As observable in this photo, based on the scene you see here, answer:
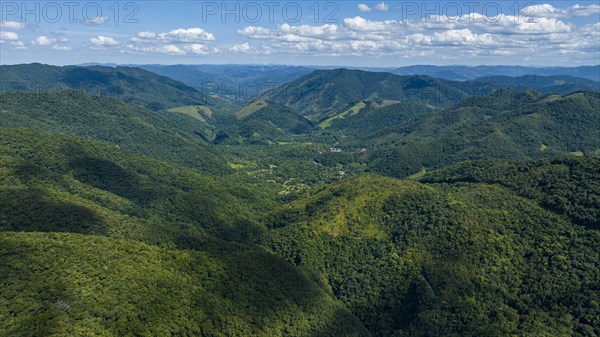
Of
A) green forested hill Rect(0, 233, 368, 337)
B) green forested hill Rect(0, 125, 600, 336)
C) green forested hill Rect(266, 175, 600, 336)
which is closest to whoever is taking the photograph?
green forested hill Rect(0, 233, 368, 337)

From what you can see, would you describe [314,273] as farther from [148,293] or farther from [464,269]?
[148,293]

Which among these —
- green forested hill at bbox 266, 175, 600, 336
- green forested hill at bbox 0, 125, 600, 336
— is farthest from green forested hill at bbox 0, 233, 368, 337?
green forested hill at bbox 266, 175, 600, 336

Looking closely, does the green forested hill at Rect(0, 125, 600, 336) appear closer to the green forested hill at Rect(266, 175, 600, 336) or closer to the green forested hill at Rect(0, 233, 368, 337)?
the green forested hill at Rect(0, 233, 368, 337)

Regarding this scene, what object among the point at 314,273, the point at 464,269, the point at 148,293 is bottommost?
the point at 314,273

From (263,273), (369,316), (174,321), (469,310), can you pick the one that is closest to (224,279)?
(263,273)

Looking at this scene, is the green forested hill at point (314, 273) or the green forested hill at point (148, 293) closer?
the green forested hill at point (148, 293)

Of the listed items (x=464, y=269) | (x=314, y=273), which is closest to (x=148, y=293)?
(x=314, y=273)

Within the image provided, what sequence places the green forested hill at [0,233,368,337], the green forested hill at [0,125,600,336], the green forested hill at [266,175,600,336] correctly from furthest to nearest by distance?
the green forested hill at [266,175,600,336] → the green forested hill at [0,125,600,336] → the green forested hill at [0,233,368,337]

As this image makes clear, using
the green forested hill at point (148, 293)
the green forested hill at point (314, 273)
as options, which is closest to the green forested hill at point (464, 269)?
the green forested hill at point (314, 273)

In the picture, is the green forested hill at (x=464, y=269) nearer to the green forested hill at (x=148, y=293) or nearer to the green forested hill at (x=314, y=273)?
the green forested hill at (x=314, y=273)
